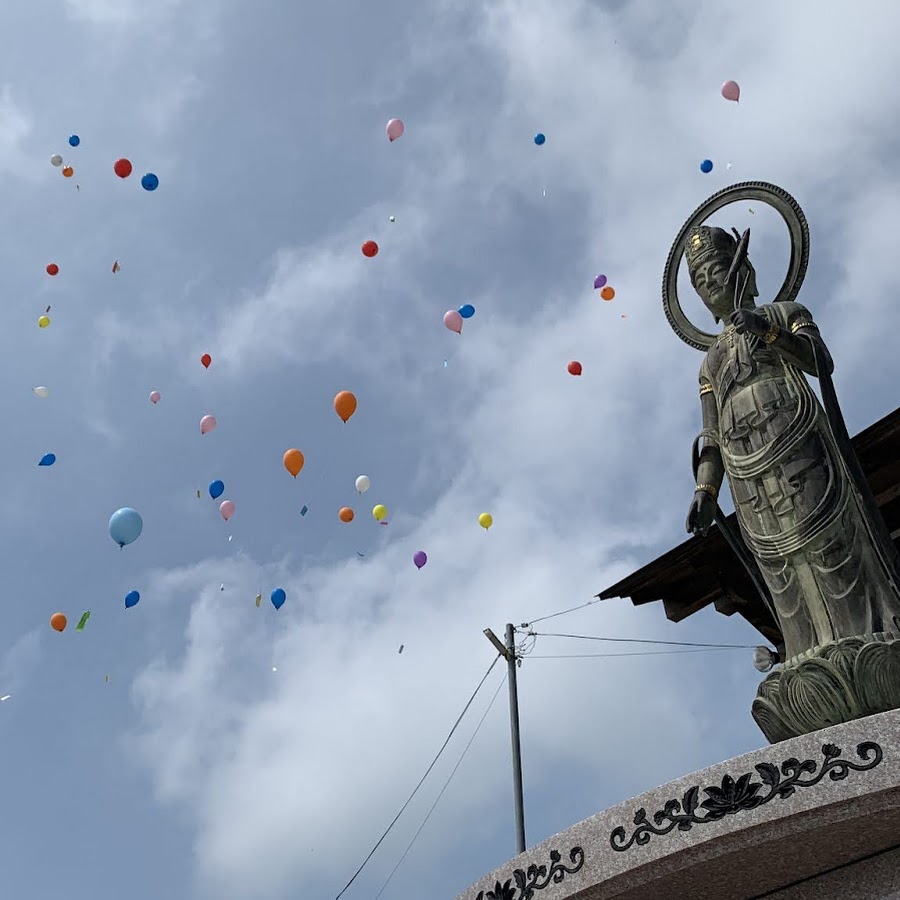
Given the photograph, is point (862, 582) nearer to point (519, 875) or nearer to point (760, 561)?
point (760, 561)

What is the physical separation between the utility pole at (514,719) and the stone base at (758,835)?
9.44m

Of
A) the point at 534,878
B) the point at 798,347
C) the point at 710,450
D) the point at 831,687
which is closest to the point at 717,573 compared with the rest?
the point at 710,450

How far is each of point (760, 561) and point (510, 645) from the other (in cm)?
1105

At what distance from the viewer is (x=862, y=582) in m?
4.88

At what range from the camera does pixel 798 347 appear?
219 inches

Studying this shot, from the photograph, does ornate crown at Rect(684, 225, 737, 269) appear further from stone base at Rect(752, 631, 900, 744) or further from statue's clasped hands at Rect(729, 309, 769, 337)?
stone base at Rect(752, 631, 900, 744)

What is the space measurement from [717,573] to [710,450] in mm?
4044

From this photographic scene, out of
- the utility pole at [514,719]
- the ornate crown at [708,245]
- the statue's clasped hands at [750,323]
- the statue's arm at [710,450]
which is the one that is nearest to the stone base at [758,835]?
the statue's arm at [710,450]

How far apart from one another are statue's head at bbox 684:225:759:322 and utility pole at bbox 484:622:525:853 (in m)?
8.62

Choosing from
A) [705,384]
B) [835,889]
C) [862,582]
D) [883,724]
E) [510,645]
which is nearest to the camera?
[883,724]

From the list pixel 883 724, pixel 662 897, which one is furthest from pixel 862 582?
pixel 662 897

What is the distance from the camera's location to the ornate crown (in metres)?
6.29

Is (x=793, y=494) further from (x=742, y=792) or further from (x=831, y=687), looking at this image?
(x=742, y=792)

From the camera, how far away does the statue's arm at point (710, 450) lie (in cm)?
574
